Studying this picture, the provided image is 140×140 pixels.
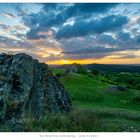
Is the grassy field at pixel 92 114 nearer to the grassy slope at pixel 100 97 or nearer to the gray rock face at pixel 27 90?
the grassy slope at pixel 100 97

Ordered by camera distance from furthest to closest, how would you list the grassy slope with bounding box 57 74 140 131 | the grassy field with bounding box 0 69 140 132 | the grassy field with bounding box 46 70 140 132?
1. the grassy slope with bounding box 57 74 140 131
2. the grassy field with bounding box 46 70 140 132
3. the grassy field with bounding box 0 69 140 132

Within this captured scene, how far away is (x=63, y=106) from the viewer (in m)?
20.2

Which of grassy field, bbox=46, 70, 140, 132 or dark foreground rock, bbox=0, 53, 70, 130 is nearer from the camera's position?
dark foreground rock, bbox=0, 53, 70, 130

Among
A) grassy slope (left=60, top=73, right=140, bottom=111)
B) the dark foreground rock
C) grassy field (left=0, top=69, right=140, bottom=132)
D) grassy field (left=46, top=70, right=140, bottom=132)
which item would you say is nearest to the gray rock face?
the dark foreground rock

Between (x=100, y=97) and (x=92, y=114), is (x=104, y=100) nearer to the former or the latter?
(x=100, y=97)

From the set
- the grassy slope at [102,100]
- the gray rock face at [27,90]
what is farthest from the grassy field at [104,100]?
the gray rock face at [27,90]

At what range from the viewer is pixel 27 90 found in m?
18.3

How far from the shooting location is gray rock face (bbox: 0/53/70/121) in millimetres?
17328

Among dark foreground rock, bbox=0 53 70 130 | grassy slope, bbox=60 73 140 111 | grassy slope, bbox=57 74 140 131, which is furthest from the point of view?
grassy slope, bbox=60 73 140 111

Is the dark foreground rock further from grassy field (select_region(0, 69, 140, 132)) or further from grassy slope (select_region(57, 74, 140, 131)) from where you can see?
grassy slope (select_region(57, 74, 140, 131))

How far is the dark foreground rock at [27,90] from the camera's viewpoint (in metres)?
17.3

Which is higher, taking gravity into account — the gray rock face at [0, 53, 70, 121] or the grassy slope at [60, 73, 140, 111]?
the gray rock face at [0, 53, 70, 121]

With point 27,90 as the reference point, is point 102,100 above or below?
below

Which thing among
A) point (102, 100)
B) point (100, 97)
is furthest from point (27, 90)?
point (100, 97)
